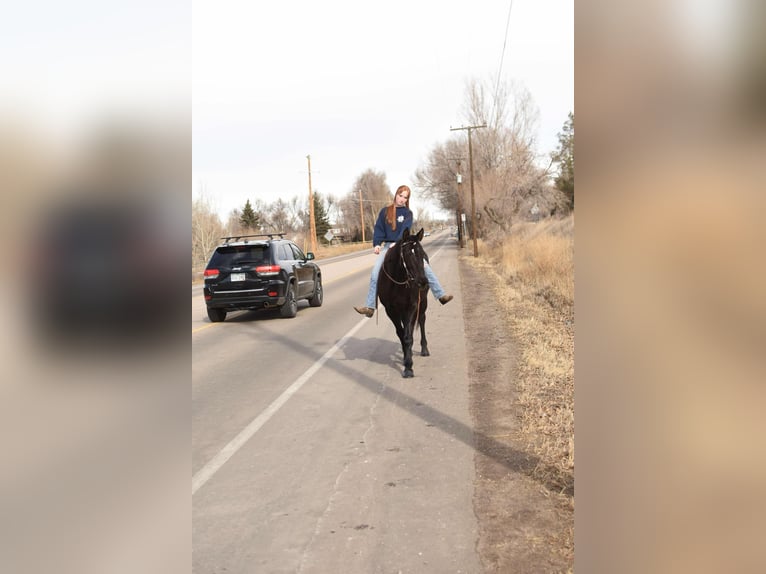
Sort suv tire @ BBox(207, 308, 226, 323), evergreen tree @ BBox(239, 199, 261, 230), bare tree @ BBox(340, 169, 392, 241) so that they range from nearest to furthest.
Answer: suv tire @ BBox(207, 308, 226, 323) → evergreen tree @ BBox(239, 199, 261, 230) → bare tree @ BBox(340, 169, 392, 241)

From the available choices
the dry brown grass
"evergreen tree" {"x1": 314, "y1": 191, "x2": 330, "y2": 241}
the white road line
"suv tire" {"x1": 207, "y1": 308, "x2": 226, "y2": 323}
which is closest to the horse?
the white road line

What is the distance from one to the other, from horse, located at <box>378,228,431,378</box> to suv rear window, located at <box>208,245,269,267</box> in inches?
228

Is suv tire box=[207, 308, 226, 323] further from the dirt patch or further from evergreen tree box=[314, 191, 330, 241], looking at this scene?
evergreen tree box=[314, 191, 330, 241]

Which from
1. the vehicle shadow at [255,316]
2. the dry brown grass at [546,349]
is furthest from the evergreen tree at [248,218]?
the vehicle shadow at [255,316]

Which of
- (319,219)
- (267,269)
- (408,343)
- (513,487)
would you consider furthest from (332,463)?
(319,219)

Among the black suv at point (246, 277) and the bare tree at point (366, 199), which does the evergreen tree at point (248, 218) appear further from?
the black suv at point (246, 277)

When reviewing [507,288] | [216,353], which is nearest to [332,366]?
[216,353]

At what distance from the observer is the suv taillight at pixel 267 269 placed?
13.8 m

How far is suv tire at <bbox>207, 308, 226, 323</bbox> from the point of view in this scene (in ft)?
47.2

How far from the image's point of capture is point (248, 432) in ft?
19.7

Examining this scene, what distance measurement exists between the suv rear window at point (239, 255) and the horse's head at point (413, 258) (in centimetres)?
642
